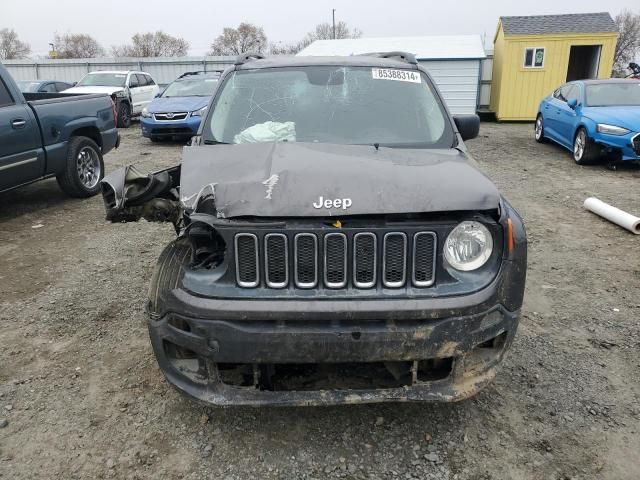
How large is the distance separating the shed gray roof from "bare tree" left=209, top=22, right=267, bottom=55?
1808 inches

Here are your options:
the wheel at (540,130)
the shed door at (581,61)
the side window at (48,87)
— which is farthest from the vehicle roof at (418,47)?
the side window at (48,87)

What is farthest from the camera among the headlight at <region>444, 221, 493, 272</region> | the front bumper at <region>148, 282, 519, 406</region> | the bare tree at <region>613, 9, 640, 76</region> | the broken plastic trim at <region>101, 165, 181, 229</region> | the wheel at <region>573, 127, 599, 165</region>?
the bare tree at <region>613, 9, 640, 76</region>

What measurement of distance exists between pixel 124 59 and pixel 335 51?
1165 cm

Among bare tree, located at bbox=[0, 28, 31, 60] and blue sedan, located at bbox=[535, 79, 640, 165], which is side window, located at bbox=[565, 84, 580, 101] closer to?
blue sedan, located at bbox=[535, 79, 640, 165]

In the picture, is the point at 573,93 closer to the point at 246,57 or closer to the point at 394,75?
the point at 394,75

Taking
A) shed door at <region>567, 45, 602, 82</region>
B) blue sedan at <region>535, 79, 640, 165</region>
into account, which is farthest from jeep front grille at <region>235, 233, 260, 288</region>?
shed door at <region>567, 45, 602, 82</region>

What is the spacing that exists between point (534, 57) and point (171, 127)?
37.9ft

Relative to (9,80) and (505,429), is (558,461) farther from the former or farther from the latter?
(9,80)

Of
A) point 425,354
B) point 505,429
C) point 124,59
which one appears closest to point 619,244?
point 505,429

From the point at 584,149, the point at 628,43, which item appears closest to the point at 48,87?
the point at 584,149

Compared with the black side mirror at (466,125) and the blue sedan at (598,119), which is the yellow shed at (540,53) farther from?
the black side mirror at (466,125)

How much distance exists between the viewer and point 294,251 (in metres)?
2.43

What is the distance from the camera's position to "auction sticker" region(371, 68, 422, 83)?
4000mm

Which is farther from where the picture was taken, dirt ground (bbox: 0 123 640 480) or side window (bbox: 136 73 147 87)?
side window (bbox: 136 73 147 87)
